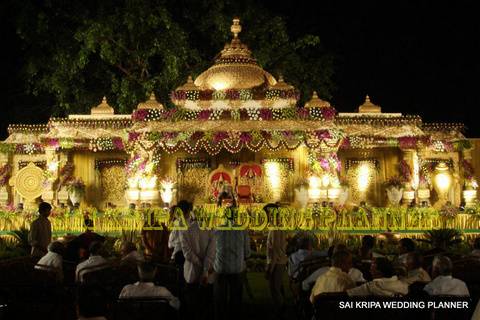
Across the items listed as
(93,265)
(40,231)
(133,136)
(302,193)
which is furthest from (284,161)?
(93,265)

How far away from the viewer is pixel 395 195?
19.2 m

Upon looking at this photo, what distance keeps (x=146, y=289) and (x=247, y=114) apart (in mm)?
11954

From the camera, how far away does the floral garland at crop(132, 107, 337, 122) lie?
18031 mm

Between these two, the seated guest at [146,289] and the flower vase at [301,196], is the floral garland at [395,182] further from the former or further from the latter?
the seated guest at [146,289]

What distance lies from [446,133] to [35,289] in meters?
16.3

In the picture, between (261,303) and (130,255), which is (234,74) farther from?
(130,255)

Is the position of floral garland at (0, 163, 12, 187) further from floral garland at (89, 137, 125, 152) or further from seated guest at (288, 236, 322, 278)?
seated guest at (288, 236, 322, 278)

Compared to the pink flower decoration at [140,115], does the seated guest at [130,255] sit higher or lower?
lower

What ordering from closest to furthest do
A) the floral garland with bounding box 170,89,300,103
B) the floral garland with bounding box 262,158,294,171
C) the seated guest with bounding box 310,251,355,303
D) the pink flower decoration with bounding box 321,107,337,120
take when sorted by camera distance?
the seated guest with bounding box 310,251,355,303 → the pink flower decoration with bounding box 321,107,337,120 → the floral garland with bounding box 170,89,300,103 → the floral garland with bounding box 262,158,294,171

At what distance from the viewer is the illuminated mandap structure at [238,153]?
18000 millimetres

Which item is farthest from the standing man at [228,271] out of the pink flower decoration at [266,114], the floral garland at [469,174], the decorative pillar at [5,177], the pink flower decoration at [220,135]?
the decorative pillar at [5,177]

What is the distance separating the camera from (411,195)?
1908cm

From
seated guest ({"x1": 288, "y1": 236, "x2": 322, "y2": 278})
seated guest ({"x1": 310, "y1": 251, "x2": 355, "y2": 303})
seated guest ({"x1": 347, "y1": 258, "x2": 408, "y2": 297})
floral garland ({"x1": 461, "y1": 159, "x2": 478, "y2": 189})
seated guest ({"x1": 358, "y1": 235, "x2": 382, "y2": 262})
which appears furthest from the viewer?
floral garland ({"x1": 461, "y1": 159, "x2": 478, "y2": 189})

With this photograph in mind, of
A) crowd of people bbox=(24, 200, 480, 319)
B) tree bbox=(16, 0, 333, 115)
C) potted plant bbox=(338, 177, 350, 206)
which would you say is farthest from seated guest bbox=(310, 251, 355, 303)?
tree bbox=(16, 0, 333, 115)
